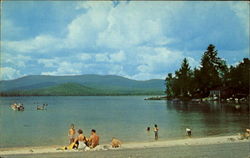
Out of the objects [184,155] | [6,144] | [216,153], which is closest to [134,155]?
[184,155]

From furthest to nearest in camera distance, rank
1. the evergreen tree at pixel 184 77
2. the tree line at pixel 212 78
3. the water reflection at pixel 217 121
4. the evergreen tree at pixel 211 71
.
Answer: the evergreen tree at pixel 184 77, the evergreen tree at pixel 211 71, the tree line at pixel 212 78, the water reflection at pixel 217 121

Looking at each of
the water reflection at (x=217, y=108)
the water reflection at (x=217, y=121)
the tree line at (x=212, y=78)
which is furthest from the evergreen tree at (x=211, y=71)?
the water reflection at (x=217, y=121)

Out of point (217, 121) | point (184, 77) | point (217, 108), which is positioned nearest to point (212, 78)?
point (184, 77)

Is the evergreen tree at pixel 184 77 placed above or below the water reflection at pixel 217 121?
above

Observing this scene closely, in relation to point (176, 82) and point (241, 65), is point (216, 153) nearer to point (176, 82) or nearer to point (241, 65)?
point (241, 65)

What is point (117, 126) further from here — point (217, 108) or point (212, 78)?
point (212, 78)

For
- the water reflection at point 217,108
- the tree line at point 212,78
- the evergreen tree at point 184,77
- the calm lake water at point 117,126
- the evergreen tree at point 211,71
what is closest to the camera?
the calm lake water at point 117,126

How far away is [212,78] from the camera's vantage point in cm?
12600

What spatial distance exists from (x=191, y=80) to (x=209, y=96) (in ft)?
28.8

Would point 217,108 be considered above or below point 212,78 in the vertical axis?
below

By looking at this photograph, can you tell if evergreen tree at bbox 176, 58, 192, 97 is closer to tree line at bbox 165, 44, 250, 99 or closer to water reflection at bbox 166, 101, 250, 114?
tree line at bbox 165, 44, 250, 99

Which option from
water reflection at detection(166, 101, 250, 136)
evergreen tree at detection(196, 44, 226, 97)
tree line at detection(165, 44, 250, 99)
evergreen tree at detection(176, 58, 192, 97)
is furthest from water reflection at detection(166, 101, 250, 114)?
evergreen tree at detection(176, 58, 192, 97)

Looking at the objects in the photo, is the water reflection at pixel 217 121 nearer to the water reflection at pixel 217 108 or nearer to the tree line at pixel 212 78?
the water reflection at pixel 217 108

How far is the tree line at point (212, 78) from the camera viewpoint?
111 meters
